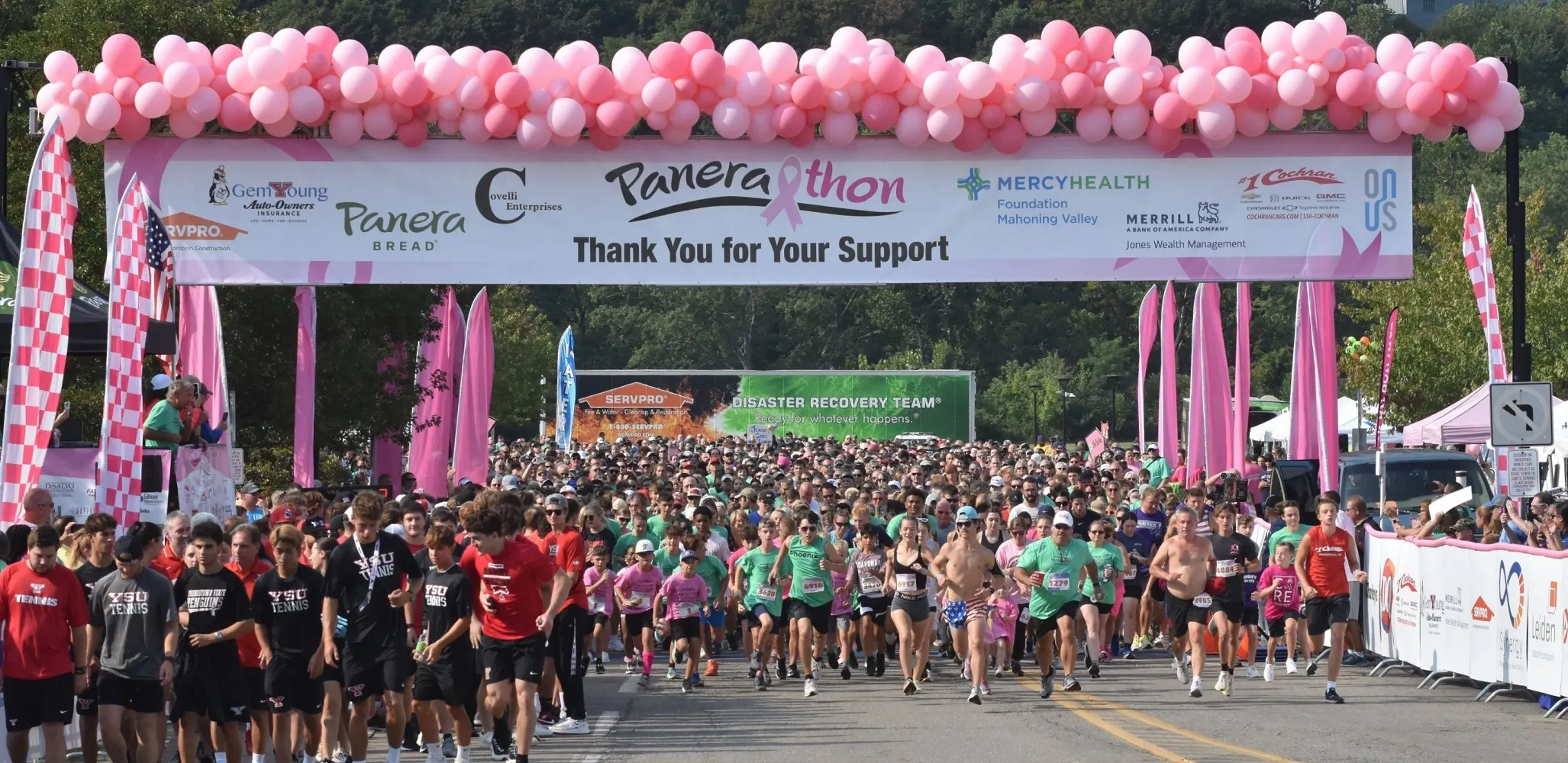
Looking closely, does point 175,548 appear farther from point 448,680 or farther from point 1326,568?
point 1326,568

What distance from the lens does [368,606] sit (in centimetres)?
1134

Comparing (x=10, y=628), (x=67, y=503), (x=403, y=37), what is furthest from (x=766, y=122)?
(x=403, y=37)

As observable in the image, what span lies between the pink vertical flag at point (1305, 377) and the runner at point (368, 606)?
1221 centimetres

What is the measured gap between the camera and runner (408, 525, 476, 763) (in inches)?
455

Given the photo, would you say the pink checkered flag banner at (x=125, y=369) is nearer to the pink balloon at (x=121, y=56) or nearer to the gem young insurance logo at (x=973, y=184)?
the pink balloon at (x=121, y=56)

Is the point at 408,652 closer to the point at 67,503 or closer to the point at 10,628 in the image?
the point at 10,628

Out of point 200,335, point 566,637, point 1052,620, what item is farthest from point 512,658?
point 200,335

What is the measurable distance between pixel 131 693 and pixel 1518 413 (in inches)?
507

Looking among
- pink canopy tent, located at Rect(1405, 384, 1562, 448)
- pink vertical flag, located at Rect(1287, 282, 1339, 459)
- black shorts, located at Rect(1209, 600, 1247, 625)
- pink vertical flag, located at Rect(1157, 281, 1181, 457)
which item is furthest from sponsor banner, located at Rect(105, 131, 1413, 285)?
pink canopy tent, located at Rect(1405, 384, 1562, 448)

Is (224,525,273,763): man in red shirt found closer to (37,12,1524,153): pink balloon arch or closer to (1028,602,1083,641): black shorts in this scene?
(37,12,1524,153): pink balloon arch

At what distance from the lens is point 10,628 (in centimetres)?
1044

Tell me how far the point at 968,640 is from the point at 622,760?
16.2 feet

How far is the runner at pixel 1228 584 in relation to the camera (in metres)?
16.9

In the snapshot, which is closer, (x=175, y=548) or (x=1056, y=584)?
(x=175, y=548)
